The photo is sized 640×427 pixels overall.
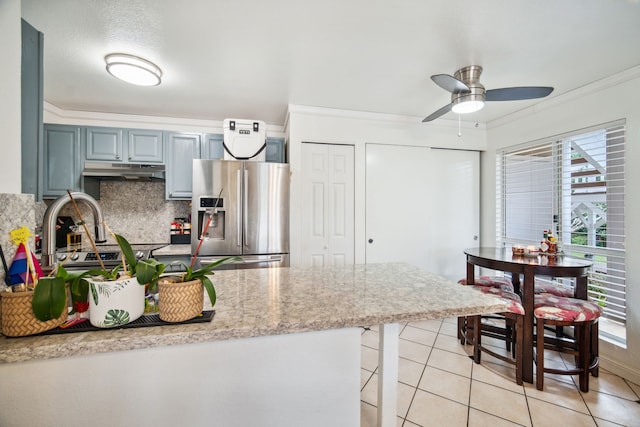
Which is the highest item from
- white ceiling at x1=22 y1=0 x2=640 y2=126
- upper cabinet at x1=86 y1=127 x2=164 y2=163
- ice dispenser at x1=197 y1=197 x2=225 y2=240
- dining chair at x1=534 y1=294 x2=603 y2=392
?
white ceiling at x1=22 y1=0 x2=640 y2=126

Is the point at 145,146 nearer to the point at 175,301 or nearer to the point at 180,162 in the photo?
the point at 180,162

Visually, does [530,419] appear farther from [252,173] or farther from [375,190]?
[252,173]

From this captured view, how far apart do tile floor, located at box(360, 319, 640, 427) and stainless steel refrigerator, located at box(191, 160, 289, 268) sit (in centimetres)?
137

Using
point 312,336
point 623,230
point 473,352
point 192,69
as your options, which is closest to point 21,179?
point 312,336

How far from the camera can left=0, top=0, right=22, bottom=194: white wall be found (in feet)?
2.89

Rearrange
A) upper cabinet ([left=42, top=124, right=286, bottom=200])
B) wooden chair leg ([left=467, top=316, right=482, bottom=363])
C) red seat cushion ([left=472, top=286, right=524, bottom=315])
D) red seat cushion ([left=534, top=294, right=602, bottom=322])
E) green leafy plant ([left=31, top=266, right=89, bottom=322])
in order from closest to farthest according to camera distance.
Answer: green leafy plant ([left=31, top=266, right=89, bottom=322]) → red seat cushion ([left=534, top=294, right=602, bottom=322]) → red seat cushion ([left=472, top=286, right=524, bottom=315]) → wooden chair leg ([left=467, top=316, right=482, bottom=363]) → upper cabinet ([left=42, top=124, right=286, bottom=200])

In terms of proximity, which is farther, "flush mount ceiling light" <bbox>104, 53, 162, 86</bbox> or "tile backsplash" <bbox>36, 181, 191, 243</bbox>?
"tile backsplash" <bbox>36, 181, 191, 243</bbox>

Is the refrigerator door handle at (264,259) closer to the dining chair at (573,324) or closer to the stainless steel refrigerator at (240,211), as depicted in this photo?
the stainless steel refrigerator at (240,211)

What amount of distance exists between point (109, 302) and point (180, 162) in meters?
2.61

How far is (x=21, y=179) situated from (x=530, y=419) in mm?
2788

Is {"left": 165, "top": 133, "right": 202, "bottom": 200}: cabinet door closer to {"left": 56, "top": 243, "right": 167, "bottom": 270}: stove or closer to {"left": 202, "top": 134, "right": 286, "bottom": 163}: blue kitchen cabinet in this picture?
{"left": 202, "top": 134, "right": 286, "bottom": 163}: blue kitchen cabinet

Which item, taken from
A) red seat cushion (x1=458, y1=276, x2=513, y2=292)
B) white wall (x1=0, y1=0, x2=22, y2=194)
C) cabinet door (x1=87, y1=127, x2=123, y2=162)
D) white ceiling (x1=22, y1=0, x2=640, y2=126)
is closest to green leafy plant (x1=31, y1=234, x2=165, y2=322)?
white wall (x1=0, y1=0, x2=22, y2=194)

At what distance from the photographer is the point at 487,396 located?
5.91 ft

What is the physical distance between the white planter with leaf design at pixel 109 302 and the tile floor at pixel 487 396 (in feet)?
4.86
